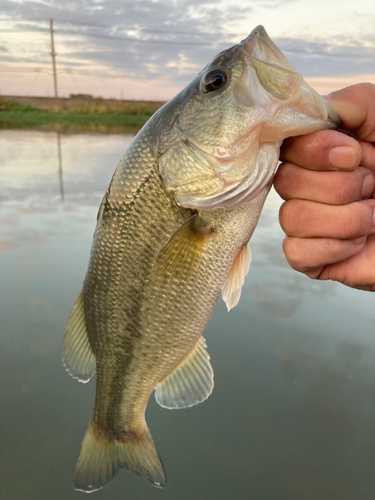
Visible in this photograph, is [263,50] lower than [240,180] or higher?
higher

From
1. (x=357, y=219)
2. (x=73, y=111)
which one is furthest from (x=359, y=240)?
(x=73, y=111)

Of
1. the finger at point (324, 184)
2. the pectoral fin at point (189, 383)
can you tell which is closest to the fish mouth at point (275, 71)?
Answer: the finger at point (324, 184)

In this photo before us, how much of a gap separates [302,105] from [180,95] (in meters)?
0.58

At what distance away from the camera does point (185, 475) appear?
2664mm

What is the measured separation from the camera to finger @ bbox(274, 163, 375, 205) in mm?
1567

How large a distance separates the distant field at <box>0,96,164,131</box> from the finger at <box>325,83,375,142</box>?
91.2 feet

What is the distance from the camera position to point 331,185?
62.1 inches

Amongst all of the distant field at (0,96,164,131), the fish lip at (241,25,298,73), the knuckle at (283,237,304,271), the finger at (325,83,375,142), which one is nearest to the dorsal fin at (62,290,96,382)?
the knuckle at (283,237,304,271)

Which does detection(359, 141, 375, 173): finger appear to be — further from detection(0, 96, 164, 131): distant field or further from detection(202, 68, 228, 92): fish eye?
detection(0, 96, 164, 131): distant field

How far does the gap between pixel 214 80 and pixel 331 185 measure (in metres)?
0.65

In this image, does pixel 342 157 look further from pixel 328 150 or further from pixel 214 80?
pixel 214 80

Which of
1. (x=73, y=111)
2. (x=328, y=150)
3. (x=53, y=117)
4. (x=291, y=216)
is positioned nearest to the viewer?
(x=328, y=150)

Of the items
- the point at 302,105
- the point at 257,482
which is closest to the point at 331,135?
the point at 302,105

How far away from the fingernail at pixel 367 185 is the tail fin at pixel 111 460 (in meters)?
1.72
